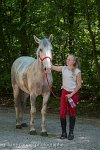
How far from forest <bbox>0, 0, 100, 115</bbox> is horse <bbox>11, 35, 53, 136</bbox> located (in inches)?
130

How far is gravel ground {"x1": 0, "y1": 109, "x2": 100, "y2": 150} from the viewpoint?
752 cm

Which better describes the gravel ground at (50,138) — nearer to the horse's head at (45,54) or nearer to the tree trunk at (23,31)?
the horse's head at (45,54)

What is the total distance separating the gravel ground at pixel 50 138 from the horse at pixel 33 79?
13.3 inches

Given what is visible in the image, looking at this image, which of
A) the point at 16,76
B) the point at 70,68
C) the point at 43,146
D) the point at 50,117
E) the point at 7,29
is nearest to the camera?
the point at 43,146

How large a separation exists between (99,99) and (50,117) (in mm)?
2717

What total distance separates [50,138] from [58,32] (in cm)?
586

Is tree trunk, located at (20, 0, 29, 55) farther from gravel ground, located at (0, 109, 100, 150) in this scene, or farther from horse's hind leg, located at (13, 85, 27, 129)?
horse's hind leg, located at (13, 85, 27, 129)

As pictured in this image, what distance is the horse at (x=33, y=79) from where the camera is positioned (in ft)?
26.9

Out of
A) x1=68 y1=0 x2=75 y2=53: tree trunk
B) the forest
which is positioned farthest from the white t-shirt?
x1=68 y1=0 x2=75 y2=53: tree trunk

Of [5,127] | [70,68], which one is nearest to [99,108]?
[5,127]

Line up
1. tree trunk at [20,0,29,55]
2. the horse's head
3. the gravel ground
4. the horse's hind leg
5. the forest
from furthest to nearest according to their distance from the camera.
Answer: tree trunk at [20,0,29,55] → the forest → the horse's hind leg → the horse's head → the gravel ground

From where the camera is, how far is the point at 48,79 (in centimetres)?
858

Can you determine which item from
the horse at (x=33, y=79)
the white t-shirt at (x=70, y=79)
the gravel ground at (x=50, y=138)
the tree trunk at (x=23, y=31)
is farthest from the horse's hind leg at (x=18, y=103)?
the tree trunk at (x=23, y=31)

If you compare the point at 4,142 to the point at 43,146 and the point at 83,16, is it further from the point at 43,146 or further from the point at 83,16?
the point at 83,16
